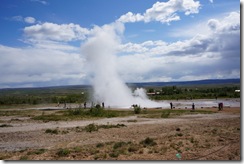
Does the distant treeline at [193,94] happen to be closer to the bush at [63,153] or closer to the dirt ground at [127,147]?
the dirt ground at [127,147]

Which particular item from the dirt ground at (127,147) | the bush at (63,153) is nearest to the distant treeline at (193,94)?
the dirt ground at (127,147)

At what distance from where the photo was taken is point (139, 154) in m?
12.9

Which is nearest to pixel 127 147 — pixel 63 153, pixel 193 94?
pixel 63 153

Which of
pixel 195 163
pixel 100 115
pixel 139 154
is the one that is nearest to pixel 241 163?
pixel 195 163

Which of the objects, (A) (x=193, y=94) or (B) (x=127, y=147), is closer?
(B) (x=127, y=147)

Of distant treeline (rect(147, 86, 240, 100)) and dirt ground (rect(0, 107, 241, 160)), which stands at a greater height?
distant treeline (rect(147, 86, 240, 100))

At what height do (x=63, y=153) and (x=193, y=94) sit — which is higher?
(x=193, y=94)

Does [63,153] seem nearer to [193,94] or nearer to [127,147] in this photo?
[127,147]

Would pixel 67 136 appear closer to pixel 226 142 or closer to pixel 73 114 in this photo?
pixel 226 142

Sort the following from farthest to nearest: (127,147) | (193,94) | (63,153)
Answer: (193,94) < (127,147) < (63,153)

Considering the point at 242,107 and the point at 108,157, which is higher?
the point at 242,107

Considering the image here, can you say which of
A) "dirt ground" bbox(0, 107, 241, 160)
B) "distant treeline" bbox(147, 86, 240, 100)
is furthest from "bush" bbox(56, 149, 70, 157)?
"distant treeline" bbox(147, 86, 240, 100)

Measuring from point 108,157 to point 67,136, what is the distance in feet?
23.5

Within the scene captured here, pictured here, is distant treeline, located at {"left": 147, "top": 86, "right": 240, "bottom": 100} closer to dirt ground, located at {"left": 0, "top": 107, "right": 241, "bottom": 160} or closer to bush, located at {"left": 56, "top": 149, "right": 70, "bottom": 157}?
dirt ground, located at {"left": 0, "top": 107, "right": 241, "bottom": 160}
